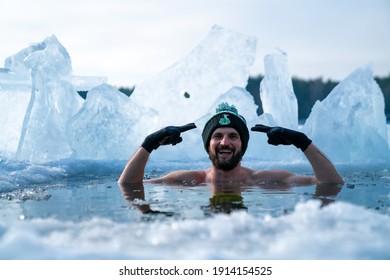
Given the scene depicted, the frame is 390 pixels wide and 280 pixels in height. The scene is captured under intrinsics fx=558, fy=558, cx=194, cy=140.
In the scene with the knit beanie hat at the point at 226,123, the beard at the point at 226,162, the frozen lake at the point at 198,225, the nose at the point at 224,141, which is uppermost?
the knit beanie hat at the point at 226,123

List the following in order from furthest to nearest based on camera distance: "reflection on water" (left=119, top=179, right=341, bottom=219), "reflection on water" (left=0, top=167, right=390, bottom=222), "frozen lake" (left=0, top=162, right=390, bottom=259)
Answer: "reflection on water" (left=119, top=179, right=341, bottom=219) < "reflection on water" (left=0, top=167, right=390, bottom=222) < "frozen lake" (left=0, top=162, right=390, bottom=259)

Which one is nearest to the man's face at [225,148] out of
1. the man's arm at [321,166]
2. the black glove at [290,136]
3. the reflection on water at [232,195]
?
the reflection on water at [232,195]

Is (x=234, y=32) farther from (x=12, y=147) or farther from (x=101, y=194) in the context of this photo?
(x=101, y=194)

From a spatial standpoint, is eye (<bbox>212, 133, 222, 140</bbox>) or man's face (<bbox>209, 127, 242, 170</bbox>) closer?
man's face (<bbox>209, 127, 242, 170</bbox>)

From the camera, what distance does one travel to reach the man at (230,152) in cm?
439

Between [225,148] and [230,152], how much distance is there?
55 millimetres

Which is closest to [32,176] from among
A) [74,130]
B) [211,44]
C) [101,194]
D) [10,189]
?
[10,189]

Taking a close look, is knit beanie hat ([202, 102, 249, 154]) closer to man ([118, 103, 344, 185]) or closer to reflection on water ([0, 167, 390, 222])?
man ([118, 103, 344, 185])

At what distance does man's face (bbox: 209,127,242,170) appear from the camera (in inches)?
177

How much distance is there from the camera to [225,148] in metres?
4.49

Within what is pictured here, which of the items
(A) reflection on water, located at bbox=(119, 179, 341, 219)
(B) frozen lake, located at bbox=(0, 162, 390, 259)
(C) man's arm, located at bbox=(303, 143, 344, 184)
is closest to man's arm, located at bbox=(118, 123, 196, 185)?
(A) reflection on water, located at bbox=(119, 179, 341, 219)

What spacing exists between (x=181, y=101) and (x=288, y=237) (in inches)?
283

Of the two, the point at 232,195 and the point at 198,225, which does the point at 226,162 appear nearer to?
the point at 232,195

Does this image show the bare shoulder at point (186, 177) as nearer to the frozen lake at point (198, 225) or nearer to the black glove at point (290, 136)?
the frozen lake at point (198, 225)
